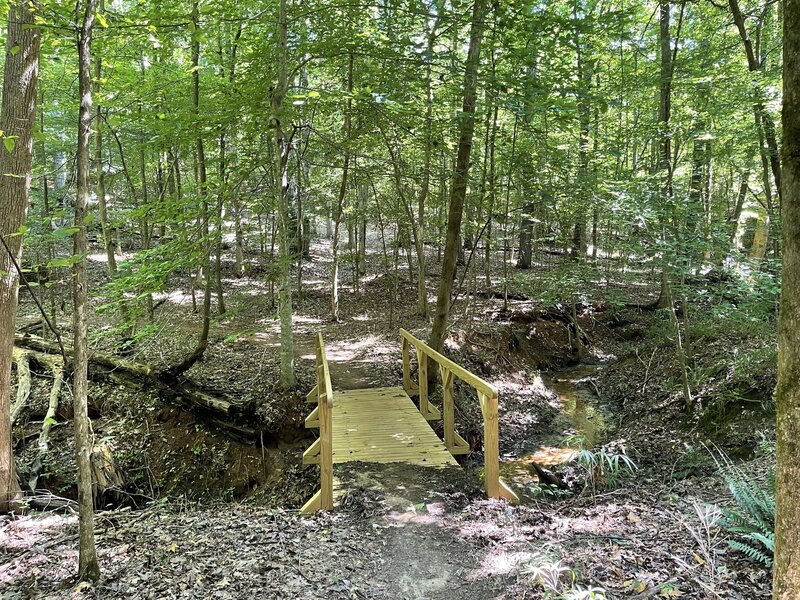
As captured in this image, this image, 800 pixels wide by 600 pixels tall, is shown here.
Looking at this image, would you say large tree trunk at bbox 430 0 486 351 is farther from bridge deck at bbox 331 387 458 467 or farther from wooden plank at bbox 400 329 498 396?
bridge deck at bbox 331 387 458 467

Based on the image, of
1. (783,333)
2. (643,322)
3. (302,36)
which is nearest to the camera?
(783,333)

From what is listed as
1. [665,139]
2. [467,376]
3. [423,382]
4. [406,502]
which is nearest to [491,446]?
[467,376]

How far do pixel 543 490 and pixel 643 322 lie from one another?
29.3 ft

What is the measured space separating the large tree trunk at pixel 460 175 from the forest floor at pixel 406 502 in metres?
1.79

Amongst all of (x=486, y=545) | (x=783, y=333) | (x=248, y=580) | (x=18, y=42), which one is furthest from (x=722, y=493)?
(x=18, y=42)

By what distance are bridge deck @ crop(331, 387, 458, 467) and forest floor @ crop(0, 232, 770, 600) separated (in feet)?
1.15

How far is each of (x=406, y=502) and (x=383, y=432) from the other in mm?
1883

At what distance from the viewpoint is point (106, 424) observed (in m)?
7.37

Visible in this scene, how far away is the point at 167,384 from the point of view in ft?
26.3

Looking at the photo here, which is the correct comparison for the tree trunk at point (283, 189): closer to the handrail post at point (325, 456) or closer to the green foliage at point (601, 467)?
the handrail post at point (325, 456)

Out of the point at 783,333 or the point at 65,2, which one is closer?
the point at 783,333

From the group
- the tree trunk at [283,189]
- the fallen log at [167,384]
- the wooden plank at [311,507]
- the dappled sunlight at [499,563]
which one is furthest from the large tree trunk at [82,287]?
the fallen log at [167,384]

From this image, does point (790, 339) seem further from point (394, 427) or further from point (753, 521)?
point (394, 427)

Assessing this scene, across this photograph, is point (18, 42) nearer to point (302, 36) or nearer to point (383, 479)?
point (302, 36)
